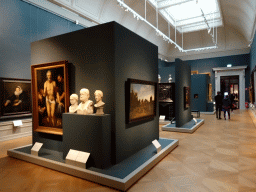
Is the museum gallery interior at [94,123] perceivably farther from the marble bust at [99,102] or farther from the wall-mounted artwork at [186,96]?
the wall-mounted artwork at [186,96]

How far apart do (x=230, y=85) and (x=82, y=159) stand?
2404 centimetres

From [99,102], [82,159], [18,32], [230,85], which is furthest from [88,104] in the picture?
[230,85]

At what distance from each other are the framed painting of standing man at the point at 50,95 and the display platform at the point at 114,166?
0.83 metres

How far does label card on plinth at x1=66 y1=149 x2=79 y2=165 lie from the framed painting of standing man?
104cm

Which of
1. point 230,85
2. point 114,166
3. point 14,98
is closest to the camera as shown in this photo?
point 114,166

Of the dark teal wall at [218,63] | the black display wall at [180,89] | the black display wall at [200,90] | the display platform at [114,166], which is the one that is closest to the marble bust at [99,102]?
the display platform at [114,166]

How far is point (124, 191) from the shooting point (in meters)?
3.89

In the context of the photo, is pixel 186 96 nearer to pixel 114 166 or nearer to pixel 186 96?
pixel 186 96

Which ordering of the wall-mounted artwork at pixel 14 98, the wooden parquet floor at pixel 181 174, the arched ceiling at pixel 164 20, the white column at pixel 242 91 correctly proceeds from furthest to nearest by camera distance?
the white column at pixel 242 91 → the arched ceiling at pixel 164 20 → the wall-mounted artwork at pixel 14 98 → the wooden parquet floor at pixel 181 174

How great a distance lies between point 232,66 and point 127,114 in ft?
73.9

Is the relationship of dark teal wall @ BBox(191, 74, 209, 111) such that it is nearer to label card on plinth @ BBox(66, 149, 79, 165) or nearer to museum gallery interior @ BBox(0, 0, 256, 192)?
museum gallery interior @ BBox(0, 0, 256, 192)

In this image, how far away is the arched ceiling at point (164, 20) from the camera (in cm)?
1183

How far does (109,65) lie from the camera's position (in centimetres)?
498

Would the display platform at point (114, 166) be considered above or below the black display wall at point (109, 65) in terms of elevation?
below
